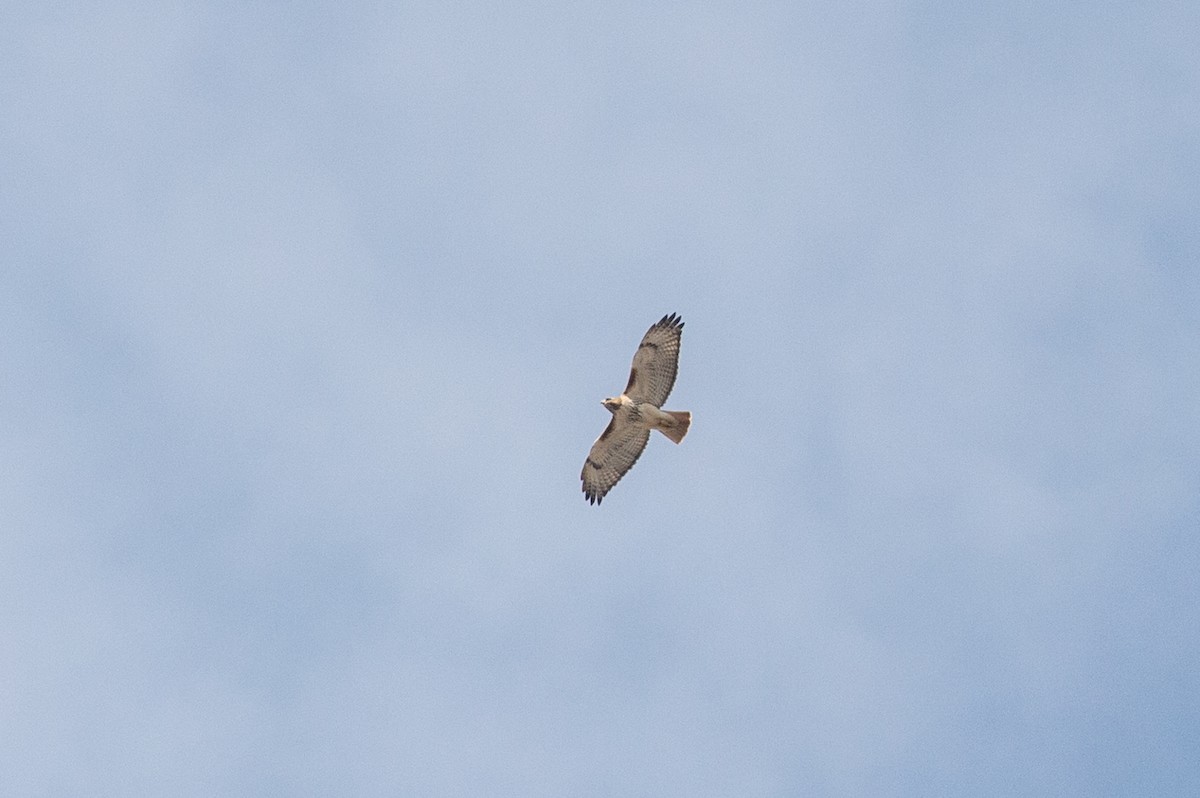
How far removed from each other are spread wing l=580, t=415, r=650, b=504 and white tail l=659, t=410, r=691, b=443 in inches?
24.6

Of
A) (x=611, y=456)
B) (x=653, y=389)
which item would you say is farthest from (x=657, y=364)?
(x=611, y=456)

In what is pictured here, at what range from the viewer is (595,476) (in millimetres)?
34719

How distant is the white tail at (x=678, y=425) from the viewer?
108 feet

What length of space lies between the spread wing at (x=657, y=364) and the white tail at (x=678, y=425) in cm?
34

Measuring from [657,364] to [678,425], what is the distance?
109 cm

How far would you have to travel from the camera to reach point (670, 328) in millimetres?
32594

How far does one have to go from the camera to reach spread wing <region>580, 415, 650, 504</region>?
33.7 m

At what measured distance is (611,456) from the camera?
3434cm

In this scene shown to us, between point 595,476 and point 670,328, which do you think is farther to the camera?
point 595,476

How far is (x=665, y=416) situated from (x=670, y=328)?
1.49m

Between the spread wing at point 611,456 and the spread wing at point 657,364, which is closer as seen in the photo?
the spread wing at point 657,364

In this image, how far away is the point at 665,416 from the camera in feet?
108

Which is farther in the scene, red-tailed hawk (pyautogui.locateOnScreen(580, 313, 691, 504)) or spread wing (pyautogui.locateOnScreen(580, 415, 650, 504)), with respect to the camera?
spread wing (pyautogui.locateOnScreen(580, 415, 650, 504))

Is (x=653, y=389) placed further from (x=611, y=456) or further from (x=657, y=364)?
(x=611, y=456)
